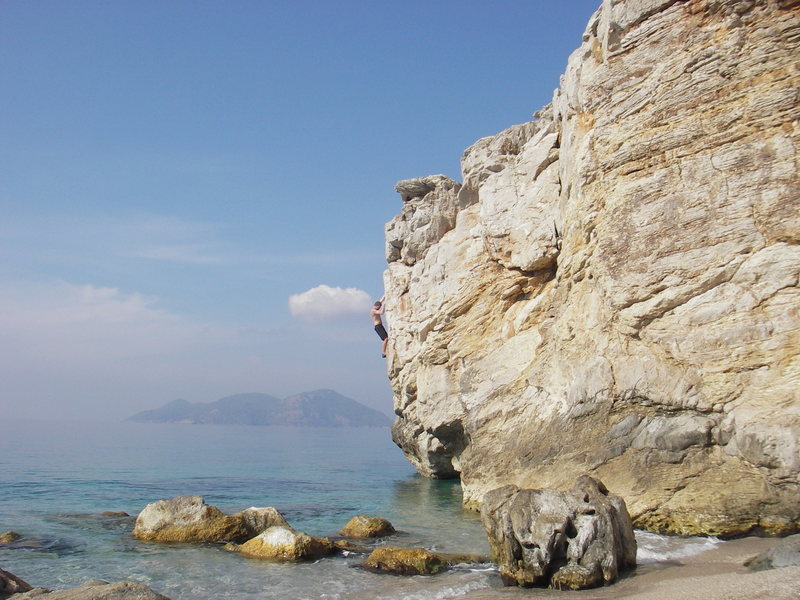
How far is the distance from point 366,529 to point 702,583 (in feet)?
34.1

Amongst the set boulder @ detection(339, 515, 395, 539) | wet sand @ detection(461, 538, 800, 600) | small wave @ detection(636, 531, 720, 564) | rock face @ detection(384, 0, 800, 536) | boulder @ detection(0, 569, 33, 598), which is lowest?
boulder @ detection(339, 515, 395, 539)

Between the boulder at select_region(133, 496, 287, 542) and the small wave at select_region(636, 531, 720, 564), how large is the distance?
10151 millimetres

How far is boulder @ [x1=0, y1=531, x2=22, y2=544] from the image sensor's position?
18.1 meters

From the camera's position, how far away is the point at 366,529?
63.1ft

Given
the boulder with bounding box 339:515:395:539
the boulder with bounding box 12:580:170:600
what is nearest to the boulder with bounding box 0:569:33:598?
the boulder with bounding box 12:580:170:600

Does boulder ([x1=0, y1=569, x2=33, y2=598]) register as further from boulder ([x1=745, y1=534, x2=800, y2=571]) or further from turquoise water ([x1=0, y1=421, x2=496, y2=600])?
boulder ([x1=745, y1=534, x2=800, y2=571])

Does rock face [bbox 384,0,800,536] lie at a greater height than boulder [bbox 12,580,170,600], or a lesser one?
greater

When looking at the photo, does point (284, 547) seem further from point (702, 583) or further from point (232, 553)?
point (702, 583)

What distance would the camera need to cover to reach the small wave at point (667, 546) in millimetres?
14227

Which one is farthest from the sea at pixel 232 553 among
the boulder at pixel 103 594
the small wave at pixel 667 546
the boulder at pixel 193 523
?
the boulder at pixel 103 594

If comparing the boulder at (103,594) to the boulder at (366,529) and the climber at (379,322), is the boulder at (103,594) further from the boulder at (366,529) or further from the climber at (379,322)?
the climber at (379,322)

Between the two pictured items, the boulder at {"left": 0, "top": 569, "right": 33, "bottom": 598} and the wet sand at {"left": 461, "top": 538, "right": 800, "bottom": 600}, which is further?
the boulder at {"left": 0, "top": 569, "right": 33, "bottom": 598}

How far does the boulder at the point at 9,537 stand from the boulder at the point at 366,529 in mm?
9551

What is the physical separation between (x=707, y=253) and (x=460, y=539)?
35.7 feet
